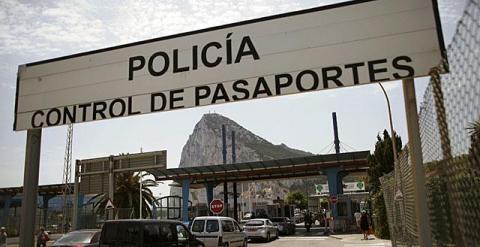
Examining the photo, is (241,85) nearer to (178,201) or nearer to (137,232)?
(137,232)

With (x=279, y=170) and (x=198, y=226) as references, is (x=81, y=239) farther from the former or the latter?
(x=279, y=170)

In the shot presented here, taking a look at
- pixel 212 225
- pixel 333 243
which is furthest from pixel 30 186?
pixel 333 243

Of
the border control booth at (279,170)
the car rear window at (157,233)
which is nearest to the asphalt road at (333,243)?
the border control booth at (279,170)

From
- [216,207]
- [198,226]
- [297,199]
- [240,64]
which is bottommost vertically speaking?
[198,226]

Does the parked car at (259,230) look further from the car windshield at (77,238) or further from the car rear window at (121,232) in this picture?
the car rear window at (121,232)

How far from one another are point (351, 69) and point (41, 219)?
36865 mm

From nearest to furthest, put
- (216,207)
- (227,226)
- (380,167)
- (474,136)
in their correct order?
(474,136)
(227,226)
(216,207)
(380,167)

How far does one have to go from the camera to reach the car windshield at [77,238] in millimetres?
14934

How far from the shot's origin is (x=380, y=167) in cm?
2834

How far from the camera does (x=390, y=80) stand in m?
4.98

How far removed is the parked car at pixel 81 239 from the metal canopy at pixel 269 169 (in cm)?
2574

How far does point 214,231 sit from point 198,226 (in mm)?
843

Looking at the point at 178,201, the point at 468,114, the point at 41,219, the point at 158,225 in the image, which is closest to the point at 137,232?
the point at 158,225

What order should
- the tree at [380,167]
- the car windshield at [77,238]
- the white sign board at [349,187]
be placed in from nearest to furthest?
1. the car windshield at [77,238]
2. the tree at [380,167]
3. the white sign board at [349,187]
